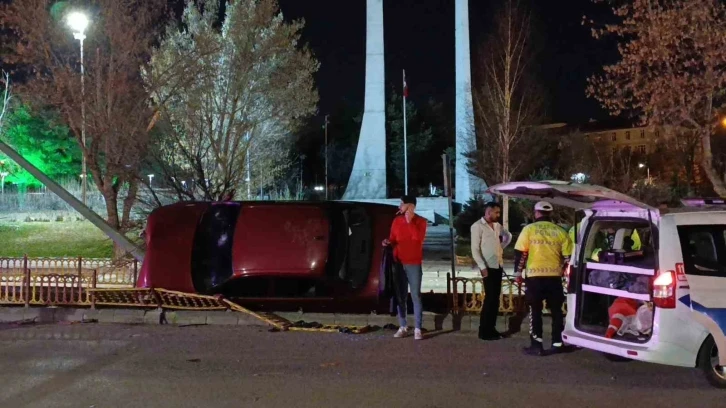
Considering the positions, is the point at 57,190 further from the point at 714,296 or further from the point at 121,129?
the point at 714,296

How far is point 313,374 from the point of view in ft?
22.5

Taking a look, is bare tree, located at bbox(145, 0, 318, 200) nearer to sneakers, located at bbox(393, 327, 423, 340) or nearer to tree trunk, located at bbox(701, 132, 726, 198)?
sneakers, located at bbox(393, 327, 423, 340)

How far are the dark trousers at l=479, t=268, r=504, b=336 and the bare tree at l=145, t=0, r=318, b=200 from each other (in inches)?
377

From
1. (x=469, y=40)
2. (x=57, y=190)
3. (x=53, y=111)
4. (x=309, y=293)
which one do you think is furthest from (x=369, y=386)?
(x=469, y=40)

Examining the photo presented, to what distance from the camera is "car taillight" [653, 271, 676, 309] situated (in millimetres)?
6059

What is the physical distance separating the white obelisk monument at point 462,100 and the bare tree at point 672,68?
16827 millimetres

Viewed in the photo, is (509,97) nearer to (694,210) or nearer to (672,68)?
(672,68)

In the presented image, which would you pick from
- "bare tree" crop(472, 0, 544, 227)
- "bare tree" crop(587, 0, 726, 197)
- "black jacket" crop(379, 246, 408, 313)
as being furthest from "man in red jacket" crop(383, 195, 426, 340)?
"bare tree" crop(472, 0, 544, 227)

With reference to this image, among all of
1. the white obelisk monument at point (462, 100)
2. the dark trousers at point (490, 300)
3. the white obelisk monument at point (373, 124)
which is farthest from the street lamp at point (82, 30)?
the white obelisk monument at point (373, 124)

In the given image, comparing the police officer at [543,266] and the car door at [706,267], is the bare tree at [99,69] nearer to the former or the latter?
the police officer at [543,266]

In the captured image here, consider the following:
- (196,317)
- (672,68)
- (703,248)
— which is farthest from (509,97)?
(703,248)

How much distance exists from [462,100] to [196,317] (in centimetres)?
2509

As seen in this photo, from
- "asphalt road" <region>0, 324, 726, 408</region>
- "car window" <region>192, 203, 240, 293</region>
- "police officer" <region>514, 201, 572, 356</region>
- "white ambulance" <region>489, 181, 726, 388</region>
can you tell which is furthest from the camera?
"car window" <region>192, 203, 240, 293</region>

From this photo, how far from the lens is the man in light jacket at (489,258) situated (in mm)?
8172
